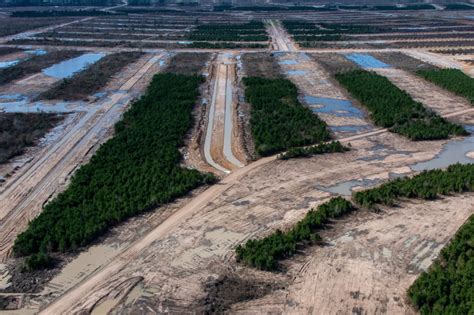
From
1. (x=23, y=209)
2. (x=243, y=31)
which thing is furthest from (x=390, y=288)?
(x=243, y=31)

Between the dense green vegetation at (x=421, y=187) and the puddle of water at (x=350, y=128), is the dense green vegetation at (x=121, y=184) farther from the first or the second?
the puddle of water at (x=350, y=128)

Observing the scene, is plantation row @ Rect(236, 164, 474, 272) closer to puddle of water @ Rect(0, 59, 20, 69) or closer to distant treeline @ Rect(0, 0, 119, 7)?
puddle of water @ Rect(0, 59, 20, 69)

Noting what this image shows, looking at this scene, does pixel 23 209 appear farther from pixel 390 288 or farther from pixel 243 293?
pixel 390 288

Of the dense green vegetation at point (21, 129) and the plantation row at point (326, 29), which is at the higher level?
the plantation row at point (326, 29)

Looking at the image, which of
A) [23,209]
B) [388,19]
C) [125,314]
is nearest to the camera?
[125,314]

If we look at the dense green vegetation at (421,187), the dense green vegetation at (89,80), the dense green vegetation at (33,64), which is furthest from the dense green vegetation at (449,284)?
Result: the dense green vegetation at (33,64)

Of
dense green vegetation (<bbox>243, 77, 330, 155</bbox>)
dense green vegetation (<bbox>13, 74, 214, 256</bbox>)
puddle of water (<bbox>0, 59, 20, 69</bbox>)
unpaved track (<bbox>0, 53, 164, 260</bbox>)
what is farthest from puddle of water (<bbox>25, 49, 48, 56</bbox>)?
dense green vegetation (<bbox>243, 77, 330, 155</bbox>)
